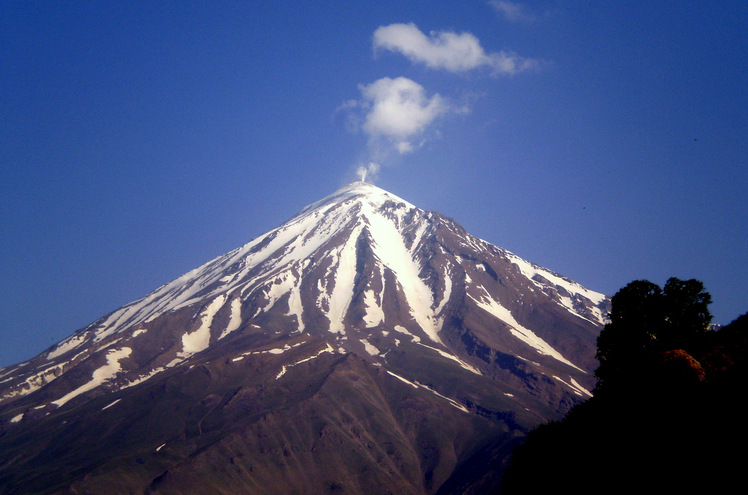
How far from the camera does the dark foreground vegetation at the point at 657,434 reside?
96.7 ft

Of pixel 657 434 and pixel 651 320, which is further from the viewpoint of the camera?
pixel 651 320

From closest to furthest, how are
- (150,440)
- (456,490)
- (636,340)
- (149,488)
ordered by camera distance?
1. (636,340)
2. (149,488)
3. (456,490)
4. (150,440)

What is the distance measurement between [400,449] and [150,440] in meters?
74.6

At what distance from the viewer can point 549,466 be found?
130 ft

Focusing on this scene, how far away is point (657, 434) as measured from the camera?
3369 centimetres

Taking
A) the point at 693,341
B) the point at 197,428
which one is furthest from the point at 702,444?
the point at 197,428

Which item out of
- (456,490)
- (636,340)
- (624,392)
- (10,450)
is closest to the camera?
(624,392)

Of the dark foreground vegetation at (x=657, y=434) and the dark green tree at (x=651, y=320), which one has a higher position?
the dark green tree at (x=651, y=320)

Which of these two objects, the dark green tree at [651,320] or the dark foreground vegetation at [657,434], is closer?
the dark foreground vegetation at [657,434]

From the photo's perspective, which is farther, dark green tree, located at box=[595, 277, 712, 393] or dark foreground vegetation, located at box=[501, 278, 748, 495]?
dark green tree, located at box=[595, 277, 712, 393]

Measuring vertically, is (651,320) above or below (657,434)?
above

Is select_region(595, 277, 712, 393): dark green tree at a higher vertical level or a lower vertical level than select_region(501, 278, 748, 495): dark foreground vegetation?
higher

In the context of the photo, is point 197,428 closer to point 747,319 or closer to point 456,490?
point 456,490

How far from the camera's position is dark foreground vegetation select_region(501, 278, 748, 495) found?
1160 inches
